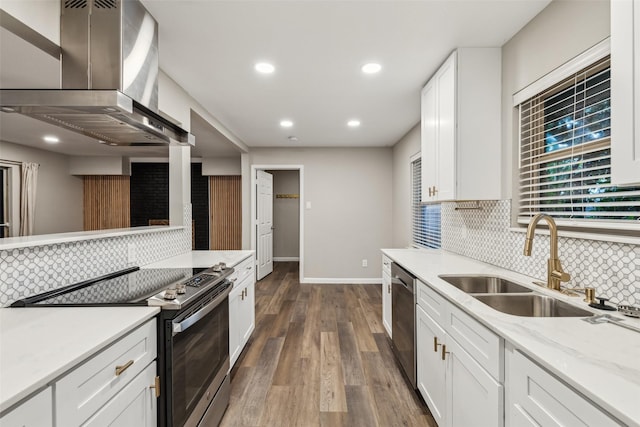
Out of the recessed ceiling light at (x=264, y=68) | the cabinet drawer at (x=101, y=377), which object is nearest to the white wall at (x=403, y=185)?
the recessed ceiling light at (x=264, y=68)

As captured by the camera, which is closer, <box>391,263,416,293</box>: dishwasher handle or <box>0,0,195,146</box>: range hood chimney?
<box>0,0,195,146</box>: range hood chimney

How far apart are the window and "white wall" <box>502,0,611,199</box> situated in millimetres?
1550

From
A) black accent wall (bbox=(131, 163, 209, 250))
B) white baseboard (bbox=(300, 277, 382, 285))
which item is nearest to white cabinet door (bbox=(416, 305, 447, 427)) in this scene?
white baseboard (bbox=(300, 277, 382, 285))

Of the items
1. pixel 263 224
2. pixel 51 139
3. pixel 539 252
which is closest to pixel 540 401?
pixel 539 252

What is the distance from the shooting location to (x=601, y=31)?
4.56 ft

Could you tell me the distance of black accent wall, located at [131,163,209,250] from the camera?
7.12 m

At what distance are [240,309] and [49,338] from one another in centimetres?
169

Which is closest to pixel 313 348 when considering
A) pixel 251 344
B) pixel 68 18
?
pixel 251 344

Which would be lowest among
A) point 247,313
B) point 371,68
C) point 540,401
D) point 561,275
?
point 247,313

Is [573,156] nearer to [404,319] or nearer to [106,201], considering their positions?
[404,319]

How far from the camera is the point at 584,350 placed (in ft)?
2.92

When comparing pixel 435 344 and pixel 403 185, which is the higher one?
pixel 403 185

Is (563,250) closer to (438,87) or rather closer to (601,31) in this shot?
(601,31)

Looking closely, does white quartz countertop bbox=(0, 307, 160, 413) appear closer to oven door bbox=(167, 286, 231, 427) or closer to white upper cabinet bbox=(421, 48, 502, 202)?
oven door bbox=(167, 286, 231, 427)
